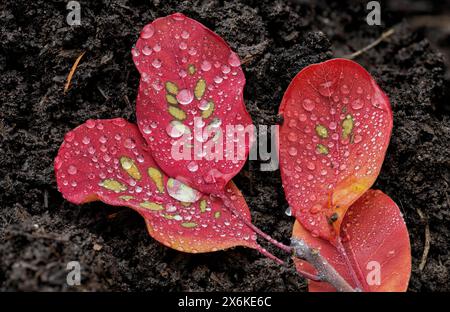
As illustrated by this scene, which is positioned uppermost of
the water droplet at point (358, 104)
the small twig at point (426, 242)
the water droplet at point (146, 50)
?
the water droplet at point (146, 50)

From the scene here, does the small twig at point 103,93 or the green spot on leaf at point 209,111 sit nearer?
the green spot on leaf at point 209,111

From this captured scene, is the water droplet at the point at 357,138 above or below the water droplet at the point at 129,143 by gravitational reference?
above

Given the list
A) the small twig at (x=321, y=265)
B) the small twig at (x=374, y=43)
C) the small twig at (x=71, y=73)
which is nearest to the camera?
the small twig at (x=321, y=265)

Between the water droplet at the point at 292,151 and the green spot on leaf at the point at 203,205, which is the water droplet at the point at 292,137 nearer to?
the water droplet at the point at 292,151

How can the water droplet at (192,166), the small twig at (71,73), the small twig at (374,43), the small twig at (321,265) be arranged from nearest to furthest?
the small twig at (321,265)
the water droplet at (192,166)
the small twig at (71,73)
the small twig at (374,43)

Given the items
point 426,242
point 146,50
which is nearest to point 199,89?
point 146,50

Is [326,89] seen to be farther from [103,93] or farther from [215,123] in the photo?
[103,93]

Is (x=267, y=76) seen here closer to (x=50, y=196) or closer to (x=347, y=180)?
(x=347, y=180)

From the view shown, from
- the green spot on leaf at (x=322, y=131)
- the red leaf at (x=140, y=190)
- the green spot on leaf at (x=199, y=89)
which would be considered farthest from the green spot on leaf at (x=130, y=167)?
the green spot on leaf at (x=322, y=131)
